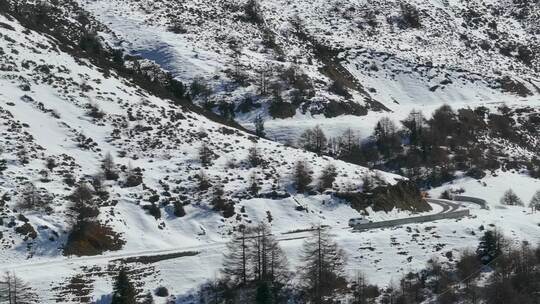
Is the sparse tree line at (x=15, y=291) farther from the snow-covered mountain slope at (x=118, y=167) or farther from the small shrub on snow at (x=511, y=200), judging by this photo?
the small shrub on snow at (x=511, y=200)

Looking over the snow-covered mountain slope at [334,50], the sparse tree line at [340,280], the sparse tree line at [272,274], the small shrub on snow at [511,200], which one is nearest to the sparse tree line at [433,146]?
the small shrub on snow at [511,200]

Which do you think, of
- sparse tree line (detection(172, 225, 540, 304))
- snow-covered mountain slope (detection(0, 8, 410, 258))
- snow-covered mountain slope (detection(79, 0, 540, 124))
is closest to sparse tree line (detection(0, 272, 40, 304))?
→ snow-covered mountain slope (detection(0, 8, 410, 258))

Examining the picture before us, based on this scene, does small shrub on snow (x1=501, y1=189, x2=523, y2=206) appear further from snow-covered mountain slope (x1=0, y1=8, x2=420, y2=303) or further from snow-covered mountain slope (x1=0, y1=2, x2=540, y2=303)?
snow-covered mountain slope (x1=0, y1=8, x2=420, y2=303)

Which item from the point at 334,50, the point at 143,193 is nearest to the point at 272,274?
the point at 143,193

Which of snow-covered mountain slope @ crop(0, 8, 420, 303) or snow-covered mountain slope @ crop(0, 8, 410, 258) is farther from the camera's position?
snow-covered mountain slope @ crop(0, 8, 410, 258)

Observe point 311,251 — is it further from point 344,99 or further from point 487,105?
point 487,105

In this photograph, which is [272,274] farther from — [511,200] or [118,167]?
[511,200]

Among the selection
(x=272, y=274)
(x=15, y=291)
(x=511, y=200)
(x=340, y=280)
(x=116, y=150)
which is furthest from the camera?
(x=511, y=200)
